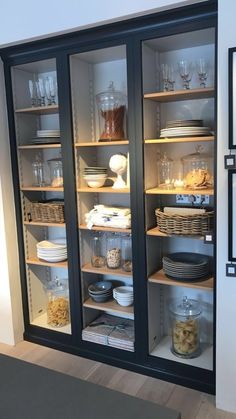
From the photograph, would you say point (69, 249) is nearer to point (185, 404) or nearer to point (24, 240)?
point (24, 240)

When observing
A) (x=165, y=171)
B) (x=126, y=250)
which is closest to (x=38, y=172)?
(x=126, y=250)

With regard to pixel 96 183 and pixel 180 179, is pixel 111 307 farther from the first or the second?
pixel 180 179

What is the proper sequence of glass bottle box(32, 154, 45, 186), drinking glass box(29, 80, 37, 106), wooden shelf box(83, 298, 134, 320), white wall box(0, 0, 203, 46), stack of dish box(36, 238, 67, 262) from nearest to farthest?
white wall box(0, 0, 203, 46) < wooden shelf box(83, 298, 134, 320) < drinking glass box(29, 80, 37, 106) < stack of dish box(36, 238, 67, 262) < glass bottle box(32, 154, 45, 186)

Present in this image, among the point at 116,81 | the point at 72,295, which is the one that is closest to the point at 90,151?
the point at 116,81

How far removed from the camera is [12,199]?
2852 mm

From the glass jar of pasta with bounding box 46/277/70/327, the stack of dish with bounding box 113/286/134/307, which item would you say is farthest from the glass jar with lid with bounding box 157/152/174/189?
the glass jar of pasta with bounding box 46/277/70/327

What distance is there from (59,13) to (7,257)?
5.80ft

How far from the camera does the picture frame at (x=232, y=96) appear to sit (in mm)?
1859

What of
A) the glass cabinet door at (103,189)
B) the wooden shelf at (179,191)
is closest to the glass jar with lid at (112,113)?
the glass cabinet door at (103,189)

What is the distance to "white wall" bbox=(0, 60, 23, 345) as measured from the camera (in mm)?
2768

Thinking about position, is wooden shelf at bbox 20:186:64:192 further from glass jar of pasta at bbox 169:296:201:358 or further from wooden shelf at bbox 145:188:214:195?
glass jar of pasta at bbox 169:296:201:358

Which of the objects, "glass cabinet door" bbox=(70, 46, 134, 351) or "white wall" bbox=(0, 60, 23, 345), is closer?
"glass cabinet door" bbox=(70, 46, 134, 351)

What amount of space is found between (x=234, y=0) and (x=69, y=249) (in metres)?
1.86

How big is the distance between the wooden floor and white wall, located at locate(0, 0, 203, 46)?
2286 millimetres
